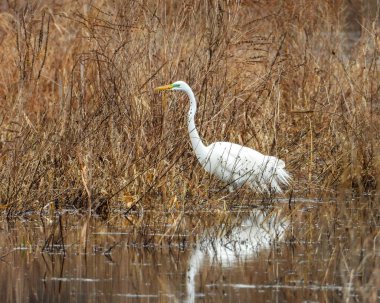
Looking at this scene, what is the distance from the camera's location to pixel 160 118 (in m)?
9.97

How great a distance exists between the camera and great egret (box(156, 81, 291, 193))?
9.70 metres

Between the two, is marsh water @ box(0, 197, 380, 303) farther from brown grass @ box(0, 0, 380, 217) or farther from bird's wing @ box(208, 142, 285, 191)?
bird's wing @ box(208, 142, 285, 191)

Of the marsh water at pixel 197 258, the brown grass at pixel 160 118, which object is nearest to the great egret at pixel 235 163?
the brown grass at pixel 160 118

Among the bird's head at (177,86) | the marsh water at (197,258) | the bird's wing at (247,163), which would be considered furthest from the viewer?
the bird's wing at (247,163)

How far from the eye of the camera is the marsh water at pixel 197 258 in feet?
20.1

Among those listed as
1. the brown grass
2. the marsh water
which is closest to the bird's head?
the brown grass

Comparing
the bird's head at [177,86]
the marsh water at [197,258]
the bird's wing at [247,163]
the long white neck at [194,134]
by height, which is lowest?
the marsh water at [197,258]

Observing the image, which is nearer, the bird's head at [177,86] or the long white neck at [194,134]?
the bird's head at [177,86]

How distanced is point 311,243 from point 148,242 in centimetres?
115

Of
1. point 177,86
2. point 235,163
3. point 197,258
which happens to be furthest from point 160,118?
point 197,258

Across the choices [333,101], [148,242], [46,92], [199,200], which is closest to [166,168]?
[199,200]

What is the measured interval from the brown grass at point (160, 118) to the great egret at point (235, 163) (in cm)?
15

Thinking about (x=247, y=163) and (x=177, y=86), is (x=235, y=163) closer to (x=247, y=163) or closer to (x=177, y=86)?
(x=247, y=163)

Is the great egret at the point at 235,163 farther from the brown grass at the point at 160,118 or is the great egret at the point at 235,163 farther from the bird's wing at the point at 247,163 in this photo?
the brown grass at the point at 160,118
